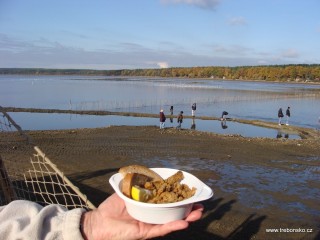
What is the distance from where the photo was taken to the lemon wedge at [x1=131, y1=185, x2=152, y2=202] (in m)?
2.16

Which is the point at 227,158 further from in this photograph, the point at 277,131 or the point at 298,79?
the point at 298,79

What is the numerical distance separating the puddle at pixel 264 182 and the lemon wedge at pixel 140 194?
27.6 feet

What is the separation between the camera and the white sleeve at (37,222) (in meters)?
2.04

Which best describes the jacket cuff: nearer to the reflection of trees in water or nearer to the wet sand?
the wet sand

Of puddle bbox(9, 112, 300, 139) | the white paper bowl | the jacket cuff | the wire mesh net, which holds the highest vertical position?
the white paper bowl

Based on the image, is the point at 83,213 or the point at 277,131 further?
the point at 277,131

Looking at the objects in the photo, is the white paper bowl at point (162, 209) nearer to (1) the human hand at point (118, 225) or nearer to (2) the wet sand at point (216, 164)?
(1) the human hand at point (118, 225)

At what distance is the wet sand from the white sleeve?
233 inches

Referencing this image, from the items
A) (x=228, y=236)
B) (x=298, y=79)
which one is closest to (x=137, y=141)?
(x=228, y=236)

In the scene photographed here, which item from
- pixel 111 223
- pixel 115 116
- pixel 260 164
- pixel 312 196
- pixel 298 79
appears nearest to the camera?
pixel 111 223

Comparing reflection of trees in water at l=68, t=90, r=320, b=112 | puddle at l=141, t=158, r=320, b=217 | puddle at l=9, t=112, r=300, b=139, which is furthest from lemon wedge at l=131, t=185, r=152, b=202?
reflection of trees in water at l=68, t=90, r=320, b=112

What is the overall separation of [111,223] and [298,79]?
214010 mm

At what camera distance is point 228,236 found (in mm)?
7941

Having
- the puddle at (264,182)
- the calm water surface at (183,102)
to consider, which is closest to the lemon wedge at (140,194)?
the puddle at (264,182)
